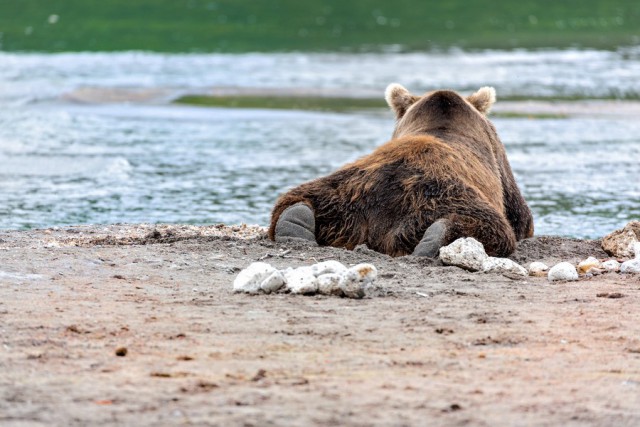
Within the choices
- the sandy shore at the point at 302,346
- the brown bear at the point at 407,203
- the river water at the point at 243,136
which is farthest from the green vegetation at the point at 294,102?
the sandy shore at the point at 302,346

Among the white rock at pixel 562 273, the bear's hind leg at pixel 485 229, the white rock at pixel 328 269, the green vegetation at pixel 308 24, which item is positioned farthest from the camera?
the green vegetation at pixel 308 24

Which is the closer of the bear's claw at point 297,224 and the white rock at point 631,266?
the white rock at point 631,266

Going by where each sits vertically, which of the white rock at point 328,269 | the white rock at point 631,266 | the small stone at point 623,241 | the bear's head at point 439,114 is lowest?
the small stone at point 623,241

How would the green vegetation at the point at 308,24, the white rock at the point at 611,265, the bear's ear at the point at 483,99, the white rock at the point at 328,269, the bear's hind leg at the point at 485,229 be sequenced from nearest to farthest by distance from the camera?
the white rock at the point at 328,269, the white rock at the point at 611,265, the bear's hind leg at the point at 485,229, the bear's ear at the point at 483,99, the green vegetation at the point at 308,24

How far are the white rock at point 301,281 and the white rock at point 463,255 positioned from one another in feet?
3.96

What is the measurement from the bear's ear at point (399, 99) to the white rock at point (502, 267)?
2.80 m

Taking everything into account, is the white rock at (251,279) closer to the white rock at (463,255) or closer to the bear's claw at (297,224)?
the white rock at (463,255)

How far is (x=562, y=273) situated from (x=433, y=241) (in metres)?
0.86

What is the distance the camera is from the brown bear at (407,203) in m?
7.75

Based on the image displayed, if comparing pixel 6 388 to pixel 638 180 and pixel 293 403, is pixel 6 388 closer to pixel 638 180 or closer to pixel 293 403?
pixel 293 403

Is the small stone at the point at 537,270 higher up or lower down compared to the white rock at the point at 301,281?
lower down

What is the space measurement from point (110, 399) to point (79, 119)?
15.3 metres

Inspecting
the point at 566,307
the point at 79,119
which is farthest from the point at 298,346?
the point at 79,119

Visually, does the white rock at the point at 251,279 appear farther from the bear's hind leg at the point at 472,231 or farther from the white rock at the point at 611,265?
the white rock at the point at 611,265
